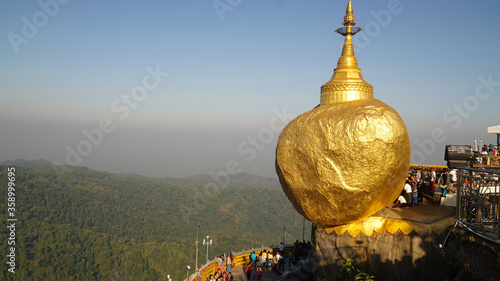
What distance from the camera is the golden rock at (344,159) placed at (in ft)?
38.0

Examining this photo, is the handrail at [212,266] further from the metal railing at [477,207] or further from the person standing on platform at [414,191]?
the metal railing at [477,207]

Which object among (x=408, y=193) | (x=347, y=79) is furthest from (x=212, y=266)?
(x=347, y=79)

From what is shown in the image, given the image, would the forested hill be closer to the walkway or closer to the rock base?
the walkway

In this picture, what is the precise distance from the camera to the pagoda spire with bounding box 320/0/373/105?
43.9ft

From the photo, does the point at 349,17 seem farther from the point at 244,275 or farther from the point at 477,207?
the point at 244,275

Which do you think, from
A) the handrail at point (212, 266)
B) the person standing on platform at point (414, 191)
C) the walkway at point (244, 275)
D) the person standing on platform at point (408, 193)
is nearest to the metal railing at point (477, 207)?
the person standing on platform at point (408, 193)

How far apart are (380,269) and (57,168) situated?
84354 mm

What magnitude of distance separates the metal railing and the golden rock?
348 centimetres

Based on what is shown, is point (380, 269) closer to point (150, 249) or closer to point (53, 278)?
point (53, 278)

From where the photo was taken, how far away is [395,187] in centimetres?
1242

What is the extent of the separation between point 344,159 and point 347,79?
3488 millimetres

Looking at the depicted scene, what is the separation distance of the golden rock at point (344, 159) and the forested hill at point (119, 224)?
39.6 m

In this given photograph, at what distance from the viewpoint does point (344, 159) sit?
38.4 ft

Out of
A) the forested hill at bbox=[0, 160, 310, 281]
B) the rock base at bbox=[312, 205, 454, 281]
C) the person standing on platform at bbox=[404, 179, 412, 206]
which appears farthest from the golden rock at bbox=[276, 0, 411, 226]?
the forested hill at bbox=[0, 160, 310, 281]
